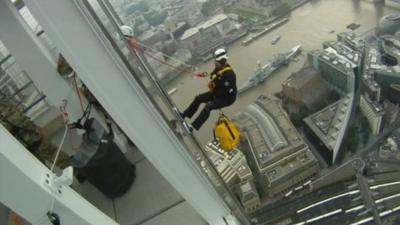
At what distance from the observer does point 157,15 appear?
681cm

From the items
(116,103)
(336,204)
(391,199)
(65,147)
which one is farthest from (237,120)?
(116,103)

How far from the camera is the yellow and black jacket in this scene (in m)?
2.00

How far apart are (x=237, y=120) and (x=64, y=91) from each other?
180 inches

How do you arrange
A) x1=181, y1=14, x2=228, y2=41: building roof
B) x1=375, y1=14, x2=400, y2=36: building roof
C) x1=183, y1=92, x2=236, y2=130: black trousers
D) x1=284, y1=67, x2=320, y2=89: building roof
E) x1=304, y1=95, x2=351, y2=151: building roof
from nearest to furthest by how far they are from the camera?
x1=183, y1=92, x2=236, y2=130: black trousers, x1=304, y1=95, x2=351, y2=151: building roof, x1=284, y1=67, x2=320, y2=89: building roof, x1=181, y1=14, x2=228, y2=41: building roof, x1=375, y1=14, x2=400, y2=36: building roof

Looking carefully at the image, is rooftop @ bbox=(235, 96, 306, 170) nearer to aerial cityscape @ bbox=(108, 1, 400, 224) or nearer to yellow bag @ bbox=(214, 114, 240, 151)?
aerial cityscape @ bbox=(108, 1, 400, 224)

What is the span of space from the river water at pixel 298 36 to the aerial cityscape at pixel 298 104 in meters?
0.04

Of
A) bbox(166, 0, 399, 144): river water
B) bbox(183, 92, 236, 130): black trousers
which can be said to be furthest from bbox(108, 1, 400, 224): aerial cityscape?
bbox(183, 92, 236, 130): black trousers

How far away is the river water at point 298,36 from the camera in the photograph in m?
7.96

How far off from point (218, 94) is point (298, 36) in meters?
8.08

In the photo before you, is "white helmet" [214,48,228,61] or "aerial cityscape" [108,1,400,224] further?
"aerial cityscape" [108,1,400,224]

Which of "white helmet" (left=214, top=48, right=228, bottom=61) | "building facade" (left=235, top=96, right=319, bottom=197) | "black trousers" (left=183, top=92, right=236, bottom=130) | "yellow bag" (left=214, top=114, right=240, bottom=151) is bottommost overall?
"building facade" (left=235, top=96, right=319, bottom=197)

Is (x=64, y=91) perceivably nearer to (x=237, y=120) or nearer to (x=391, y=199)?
(x=391, y=199)

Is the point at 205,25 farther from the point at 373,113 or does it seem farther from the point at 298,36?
the point at 373,113

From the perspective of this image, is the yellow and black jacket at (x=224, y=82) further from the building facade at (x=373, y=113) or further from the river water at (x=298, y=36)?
the building facade at (x=373, y=113)
